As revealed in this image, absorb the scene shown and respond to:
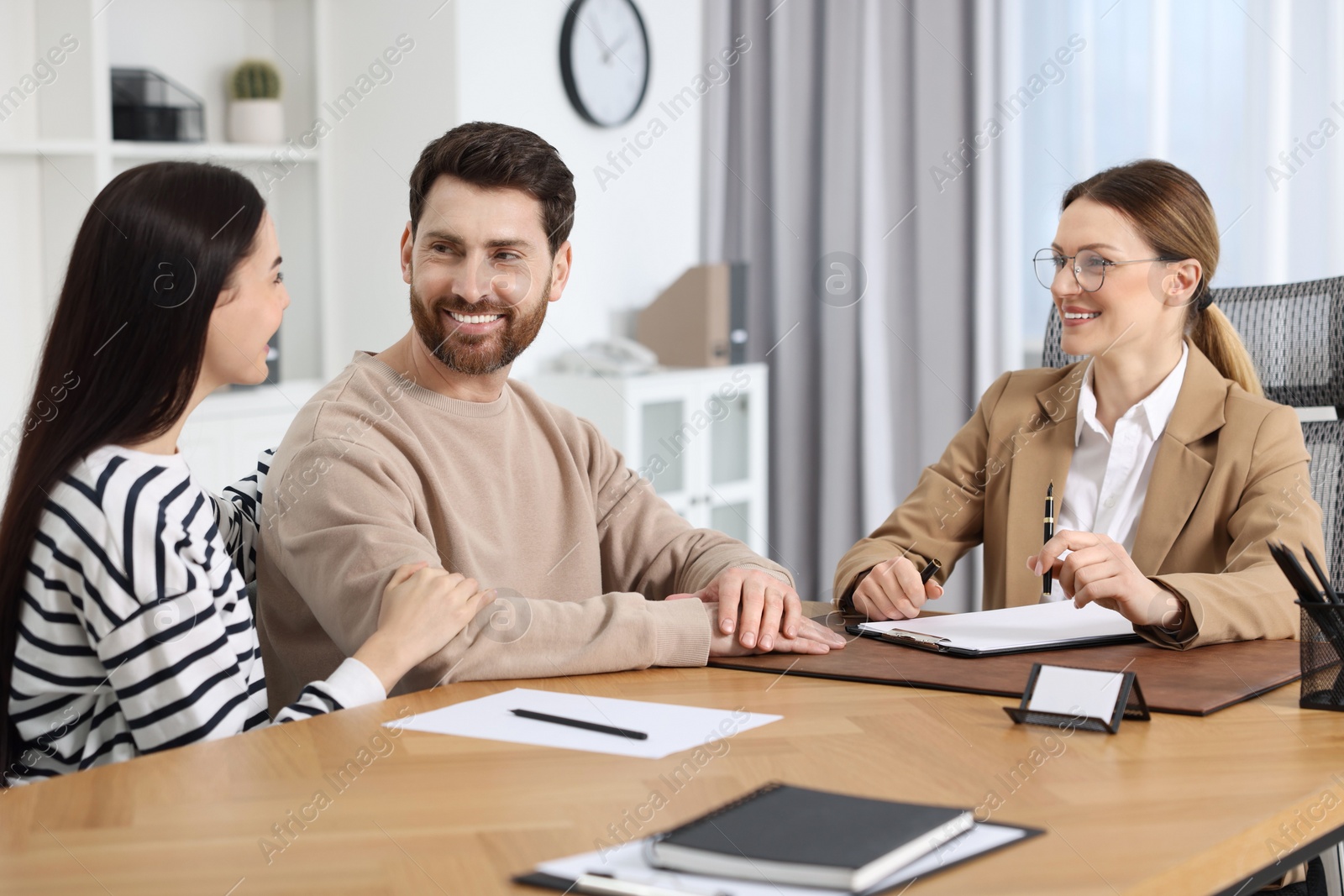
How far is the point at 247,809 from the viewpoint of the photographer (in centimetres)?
94

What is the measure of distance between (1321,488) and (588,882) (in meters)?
1.59

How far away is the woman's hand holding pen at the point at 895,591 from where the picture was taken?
64.8 inches

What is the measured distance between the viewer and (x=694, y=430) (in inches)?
156

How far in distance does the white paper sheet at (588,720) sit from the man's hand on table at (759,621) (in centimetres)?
22

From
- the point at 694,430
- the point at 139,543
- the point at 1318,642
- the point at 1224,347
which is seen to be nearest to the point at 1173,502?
the point at 1224,347

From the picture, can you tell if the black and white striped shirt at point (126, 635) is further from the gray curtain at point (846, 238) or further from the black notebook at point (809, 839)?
the gray curtain at point (846, 238)

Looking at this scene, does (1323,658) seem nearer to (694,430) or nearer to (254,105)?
(694,430)

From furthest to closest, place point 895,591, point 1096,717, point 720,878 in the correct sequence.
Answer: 1. point 895,591
2. point 1096,717
3. point 720,878

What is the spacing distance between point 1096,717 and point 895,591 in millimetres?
519

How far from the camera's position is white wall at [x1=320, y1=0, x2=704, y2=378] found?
138 inches

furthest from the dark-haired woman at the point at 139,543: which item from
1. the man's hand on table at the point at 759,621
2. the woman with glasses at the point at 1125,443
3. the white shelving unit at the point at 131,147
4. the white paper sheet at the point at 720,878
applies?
the white shelving unit at the point at 131,147

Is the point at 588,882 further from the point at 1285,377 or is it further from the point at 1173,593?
the point at 1285,377

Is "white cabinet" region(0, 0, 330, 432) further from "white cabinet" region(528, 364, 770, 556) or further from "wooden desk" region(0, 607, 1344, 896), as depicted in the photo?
"wooden desk" region(0, 607, 1344, 896)

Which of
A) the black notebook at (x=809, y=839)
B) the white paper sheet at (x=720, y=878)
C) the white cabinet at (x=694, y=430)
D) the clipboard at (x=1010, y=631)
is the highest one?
A: the black notebook at (x=809, y=839)
